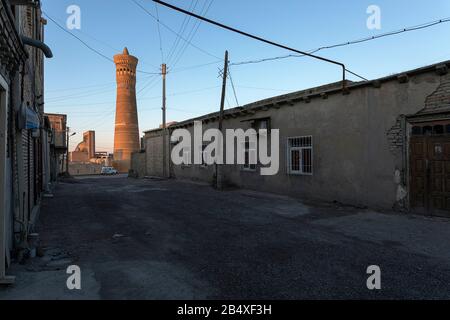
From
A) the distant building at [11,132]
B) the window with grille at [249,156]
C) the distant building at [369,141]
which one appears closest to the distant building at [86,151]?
the window with grille at [249,156]

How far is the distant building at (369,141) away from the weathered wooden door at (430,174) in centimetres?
2

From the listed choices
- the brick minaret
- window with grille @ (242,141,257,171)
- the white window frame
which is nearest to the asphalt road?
the white window frame

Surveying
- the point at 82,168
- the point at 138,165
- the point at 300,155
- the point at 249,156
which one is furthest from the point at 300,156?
the point at 82,168

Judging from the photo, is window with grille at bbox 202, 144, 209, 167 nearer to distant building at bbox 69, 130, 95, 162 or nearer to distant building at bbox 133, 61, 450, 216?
distant building at bbox 133, 61, 450, 216

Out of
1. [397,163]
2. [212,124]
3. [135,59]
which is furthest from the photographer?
[135,59]

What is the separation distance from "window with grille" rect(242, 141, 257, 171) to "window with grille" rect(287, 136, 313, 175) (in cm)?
235

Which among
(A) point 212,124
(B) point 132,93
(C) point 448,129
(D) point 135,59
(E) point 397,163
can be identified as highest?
(D) point 135,59

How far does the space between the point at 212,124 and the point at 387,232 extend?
1366 cm

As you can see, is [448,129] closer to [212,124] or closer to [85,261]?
[85,261]

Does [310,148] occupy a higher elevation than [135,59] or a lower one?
lower

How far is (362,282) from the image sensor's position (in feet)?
13.0

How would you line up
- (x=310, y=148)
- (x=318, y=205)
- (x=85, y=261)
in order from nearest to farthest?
(x=85, y=261) → (x=318, y=205) → (x=310, y=148)

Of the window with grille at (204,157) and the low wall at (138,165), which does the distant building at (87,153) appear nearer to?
the low wall at (138,165)

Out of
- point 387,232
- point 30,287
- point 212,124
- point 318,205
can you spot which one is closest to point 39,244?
point 30,287
